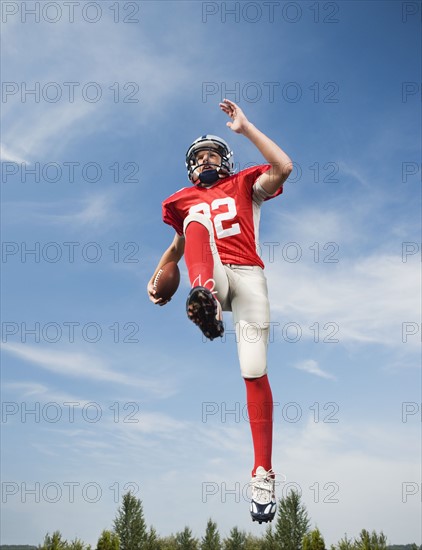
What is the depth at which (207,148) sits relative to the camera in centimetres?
517

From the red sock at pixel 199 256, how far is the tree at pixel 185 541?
22.9 m

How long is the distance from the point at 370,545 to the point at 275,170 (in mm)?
17939

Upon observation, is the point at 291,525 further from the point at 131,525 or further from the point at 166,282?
the point at 166,282

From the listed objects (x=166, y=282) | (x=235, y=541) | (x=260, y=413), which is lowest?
(x=235, y=541)

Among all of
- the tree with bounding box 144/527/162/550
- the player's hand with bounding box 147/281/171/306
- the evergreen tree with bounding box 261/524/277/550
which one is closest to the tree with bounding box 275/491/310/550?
the evergreen tree with bounding box 261/524/277/550

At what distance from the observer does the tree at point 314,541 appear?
20991 mm

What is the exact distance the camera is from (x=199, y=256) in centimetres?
436

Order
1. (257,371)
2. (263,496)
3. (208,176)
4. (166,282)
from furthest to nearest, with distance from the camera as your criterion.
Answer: (166,282), (208,176), (257,371), (263,496)

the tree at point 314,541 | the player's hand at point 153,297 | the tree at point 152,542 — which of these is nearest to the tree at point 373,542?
the tree at point 314,541

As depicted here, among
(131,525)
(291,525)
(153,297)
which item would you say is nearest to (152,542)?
(131,525)

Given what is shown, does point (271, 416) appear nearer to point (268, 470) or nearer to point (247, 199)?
point (268, 470)

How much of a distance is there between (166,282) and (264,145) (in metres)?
1.45

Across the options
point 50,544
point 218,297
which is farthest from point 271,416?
point 50,544

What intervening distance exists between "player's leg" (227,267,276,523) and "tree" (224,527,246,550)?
22326mm
